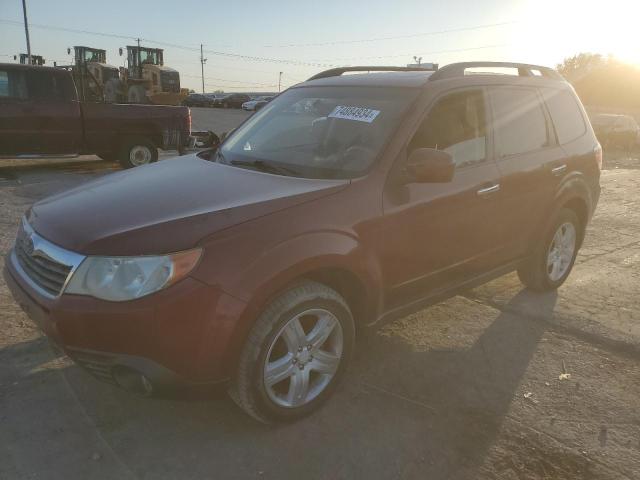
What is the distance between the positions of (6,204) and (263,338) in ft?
21.0

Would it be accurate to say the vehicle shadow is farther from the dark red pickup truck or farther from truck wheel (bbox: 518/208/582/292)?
the dark red pickup truck

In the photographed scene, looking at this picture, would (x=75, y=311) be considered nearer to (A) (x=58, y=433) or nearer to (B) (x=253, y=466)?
(A) (x=58, y=433)

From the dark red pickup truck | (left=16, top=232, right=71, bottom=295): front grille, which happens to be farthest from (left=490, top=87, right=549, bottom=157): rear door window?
the dark red pickup truck

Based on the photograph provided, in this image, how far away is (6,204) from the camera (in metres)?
7.38

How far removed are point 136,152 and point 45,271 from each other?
888cm

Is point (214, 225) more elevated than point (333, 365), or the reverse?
point (214, 225)

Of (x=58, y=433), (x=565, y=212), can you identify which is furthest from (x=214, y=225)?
(x=565, y=212)

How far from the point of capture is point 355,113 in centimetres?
338

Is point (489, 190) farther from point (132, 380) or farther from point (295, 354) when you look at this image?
point (132, 380)

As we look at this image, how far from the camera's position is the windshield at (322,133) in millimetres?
3123

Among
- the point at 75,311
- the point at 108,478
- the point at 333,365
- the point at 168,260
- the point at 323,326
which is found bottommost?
the point at 108,478

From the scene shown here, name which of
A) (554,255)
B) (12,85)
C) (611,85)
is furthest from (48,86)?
(611,85)

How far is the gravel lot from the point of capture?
8.21ft

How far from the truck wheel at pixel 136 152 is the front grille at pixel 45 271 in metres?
8.26
